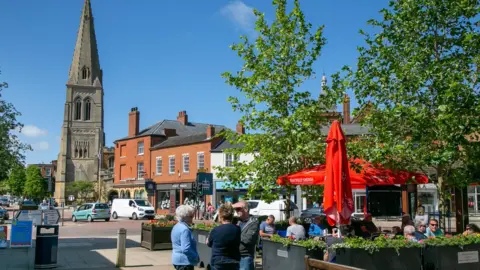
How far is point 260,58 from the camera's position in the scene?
1433 cm

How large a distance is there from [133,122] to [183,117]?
6304 millimetres

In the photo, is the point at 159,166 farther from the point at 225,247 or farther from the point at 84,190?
the point at 225,247

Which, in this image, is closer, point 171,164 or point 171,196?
point 171,196

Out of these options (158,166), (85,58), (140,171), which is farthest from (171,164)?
(85,58)

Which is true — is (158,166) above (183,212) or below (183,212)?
above

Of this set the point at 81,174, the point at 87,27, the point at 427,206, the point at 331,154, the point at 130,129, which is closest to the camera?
Result: the point at 331,154

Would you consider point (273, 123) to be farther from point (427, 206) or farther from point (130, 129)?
point (130, 129)

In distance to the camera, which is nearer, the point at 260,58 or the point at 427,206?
the point at 260,58

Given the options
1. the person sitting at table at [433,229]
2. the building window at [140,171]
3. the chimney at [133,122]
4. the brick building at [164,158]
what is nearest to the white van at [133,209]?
the brick building at [164,158]

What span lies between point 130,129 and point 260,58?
4319 cm

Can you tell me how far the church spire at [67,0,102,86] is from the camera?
11044 centimetres

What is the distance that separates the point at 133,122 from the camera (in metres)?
54.8

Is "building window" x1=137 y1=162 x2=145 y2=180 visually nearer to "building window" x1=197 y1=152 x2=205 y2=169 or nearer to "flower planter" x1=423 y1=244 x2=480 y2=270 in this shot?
"building window" x1=197 y1=152 x2=205 y2=169

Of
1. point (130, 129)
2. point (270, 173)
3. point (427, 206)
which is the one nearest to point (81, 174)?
point (130, 129)
